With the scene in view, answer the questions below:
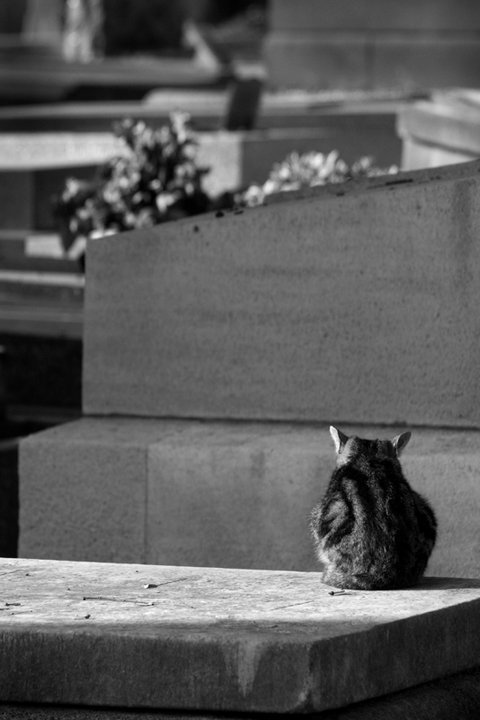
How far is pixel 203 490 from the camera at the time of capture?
669 cm

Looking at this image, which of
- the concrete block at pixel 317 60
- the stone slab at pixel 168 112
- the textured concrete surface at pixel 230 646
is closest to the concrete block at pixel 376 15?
the concrete block at pixel 317 60

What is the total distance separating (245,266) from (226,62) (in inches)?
939

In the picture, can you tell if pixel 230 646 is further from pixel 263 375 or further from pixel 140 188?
pixel 140 188

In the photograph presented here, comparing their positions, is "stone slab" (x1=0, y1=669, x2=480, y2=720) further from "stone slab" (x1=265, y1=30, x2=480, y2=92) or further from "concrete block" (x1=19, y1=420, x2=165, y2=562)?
"stone slab" (x1=265, y1=30, x2=480, y2=92)

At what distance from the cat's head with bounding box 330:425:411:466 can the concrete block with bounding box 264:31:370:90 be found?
14422mm

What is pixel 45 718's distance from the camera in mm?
4680

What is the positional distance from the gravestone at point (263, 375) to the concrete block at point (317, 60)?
12536mm

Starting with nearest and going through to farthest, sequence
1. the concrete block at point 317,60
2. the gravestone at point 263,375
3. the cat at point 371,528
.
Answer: the cat at point 371,528, the gravestone at point 263,375, the concrete block at point 317,60

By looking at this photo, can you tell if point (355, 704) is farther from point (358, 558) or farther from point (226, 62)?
point (226, 62)

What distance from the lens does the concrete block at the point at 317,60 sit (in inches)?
762

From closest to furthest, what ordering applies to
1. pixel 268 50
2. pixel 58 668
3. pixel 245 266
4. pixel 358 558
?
pixel 58 668, pixel 358 558, pixel 245 266, pixel 268 50

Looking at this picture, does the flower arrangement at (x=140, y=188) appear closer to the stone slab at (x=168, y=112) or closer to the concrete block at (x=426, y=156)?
the concrete block at (x=426, y=156)

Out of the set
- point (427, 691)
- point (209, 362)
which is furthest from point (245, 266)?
point (427, 691)

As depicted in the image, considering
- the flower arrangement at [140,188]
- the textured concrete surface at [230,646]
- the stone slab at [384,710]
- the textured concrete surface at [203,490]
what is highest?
the flower arrangement at [140,188]
